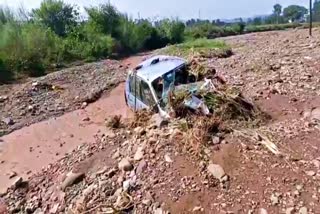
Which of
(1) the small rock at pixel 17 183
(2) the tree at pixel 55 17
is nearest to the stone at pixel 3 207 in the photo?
(1) the small rock at pixel 17 183

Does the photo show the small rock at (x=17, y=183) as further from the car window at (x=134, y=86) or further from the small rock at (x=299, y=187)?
the small rock at (x=299, y=187)

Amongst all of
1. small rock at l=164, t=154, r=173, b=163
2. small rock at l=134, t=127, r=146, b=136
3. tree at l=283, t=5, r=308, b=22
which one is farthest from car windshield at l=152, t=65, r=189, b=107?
tree at l=283, t=5, r=308, b=22

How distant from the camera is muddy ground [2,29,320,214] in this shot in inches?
208

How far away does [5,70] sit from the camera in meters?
18.2

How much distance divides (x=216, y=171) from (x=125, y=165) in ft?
4.66

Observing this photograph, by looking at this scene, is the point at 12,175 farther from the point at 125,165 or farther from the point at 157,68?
the point at 157,68

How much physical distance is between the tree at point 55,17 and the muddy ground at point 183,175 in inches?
826

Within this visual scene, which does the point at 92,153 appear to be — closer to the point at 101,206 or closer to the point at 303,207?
the point at 101,206

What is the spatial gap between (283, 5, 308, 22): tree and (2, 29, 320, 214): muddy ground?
46230 mm

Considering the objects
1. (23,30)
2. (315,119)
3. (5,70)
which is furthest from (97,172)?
(23,30)

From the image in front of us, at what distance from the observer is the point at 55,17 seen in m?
28.1

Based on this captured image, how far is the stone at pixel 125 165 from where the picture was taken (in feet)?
20.8

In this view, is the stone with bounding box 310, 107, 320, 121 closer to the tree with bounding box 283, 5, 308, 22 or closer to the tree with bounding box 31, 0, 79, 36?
the tree with bounding box 31, 0, 79, 36

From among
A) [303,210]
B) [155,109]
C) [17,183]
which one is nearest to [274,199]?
[303,210]
